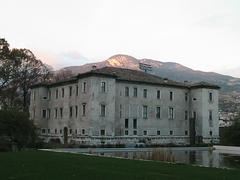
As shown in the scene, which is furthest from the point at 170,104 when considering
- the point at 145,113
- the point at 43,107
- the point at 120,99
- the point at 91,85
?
the point at 43,107

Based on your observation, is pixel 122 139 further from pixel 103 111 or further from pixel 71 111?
pixel 71 111

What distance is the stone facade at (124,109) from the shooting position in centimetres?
5878

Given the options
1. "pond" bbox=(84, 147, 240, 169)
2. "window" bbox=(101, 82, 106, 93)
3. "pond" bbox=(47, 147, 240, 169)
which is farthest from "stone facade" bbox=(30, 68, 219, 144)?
"pond" bbox=(84, 147, 240, 169)

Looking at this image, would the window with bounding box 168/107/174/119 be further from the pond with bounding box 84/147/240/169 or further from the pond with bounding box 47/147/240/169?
the pond with bounding box 84/147/240/169

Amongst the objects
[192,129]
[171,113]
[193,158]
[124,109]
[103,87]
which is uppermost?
[103,87]

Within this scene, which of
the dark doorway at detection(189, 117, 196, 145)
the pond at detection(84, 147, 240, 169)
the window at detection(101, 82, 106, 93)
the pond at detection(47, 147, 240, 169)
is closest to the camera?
the pond at detection(84, 147, 240, 169)

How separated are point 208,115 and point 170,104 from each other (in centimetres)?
618

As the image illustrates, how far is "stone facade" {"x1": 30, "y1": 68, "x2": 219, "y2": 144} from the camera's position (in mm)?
58781

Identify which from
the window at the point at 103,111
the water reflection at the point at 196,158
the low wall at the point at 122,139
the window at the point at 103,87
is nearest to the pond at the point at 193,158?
the water reflection at the point at 196,158

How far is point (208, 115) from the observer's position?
226 ft

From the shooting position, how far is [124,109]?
206ft

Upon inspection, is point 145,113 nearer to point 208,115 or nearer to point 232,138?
point 208,115

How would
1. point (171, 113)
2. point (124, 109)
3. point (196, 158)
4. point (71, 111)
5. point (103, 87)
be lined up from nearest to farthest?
point (196, 158)
point (103, 87)
point (124, 109)
point (71, 111)
point (171, 113)

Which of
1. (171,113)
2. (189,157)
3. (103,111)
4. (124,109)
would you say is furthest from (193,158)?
(171,113)
